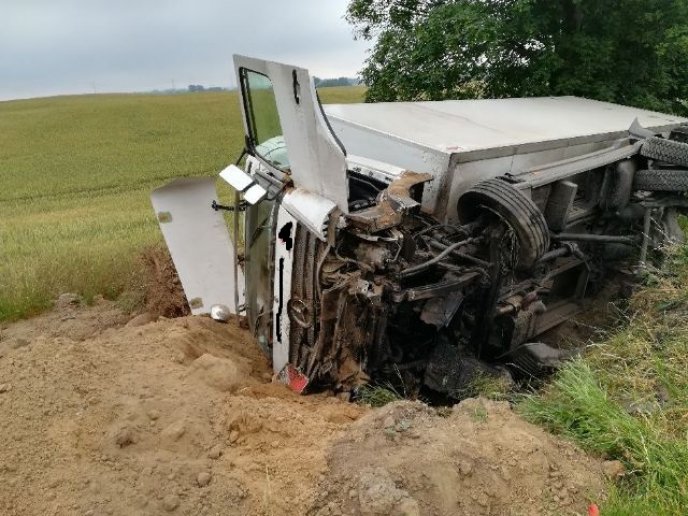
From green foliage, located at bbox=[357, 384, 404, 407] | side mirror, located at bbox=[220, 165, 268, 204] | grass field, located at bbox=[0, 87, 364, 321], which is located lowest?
grass field, located at bbox=[0, 87, 364, 321]

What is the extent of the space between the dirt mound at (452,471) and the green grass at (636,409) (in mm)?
143

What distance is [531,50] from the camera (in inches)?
416

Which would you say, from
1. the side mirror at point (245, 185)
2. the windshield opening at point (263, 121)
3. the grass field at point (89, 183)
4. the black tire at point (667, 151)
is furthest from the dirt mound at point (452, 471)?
the grass field at point (89, 183)

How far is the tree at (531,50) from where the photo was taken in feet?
30.9

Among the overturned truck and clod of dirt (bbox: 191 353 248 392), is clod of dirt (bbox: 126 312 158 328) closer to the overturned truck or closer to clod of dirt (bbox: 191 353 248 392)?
the overturned truck

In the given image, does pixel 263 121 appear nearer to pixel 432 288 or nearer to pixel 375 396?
pixel 432 288

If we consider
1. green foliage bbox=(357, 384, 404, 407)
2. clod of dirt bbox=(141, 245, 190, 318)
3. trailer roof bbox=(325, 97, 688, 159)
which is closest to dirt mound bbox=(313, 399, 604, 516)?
green foliage bbox=(357, 384, 404, 407)

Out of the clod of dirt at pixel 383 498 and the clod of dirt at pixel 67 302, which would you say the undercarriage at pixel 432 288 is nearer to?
the clod of dirt at pixel 383 498

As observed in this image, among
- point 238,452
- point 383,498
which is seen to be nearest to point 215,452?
point 238,452

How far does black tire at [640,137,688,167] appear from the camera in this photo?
516 cm

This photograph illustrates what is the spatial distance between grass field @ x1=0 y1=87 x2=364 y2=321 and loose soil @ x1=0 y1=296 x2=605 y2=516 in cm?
374

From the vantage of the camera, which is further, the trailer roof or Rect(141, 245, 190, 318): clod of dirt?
Rect(141, 245, 190, 318): clod of dirt

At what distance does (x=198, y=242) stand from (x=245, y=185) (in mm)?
2023

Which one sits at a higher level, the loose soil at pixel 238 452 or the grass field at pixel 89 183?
the loose soil at pixel 238 452
